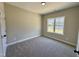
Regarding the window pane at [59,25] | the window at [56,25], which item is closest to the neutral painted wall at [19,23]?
the window at [56,25]

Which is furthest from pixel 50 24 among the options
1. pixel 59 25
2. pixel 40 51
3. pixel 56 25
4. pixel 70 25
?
pixel 40 51

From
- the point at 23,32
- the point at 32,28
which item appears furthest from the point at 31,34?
the point at 23,32

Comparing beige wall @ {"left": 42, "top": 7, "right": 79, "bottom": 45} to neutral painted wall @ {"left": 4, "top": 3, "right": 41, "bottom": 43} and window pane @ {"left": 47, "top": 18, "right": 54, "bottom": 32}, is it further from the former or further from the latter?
neutral painted wall @ {"left": 4, "top": 3, "right": 41, "bottom": 43}

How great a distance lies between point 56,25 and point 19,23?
2.56 m

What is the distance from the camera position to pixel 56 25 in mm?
5199

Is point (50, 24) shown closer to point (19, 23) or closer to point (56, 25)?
point (56, 25)

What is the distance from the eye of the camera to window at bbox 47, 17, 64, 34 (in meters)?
4.68

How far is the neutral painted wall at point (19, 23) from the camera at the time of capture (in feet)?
12.1

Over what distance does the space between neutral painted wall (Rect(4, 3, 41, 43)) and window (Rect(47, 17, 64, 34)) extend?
41.8 inches

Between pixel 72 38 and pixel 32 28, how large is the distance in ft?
9.40

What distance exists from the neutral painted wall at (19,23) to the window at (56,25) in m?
1.06

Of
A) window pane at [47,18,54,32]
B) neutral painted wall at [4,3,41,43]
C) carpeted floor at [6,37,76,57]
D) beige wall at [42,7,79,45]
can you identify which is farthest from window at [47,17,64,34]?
carpeted floor at [6,37,76,57]

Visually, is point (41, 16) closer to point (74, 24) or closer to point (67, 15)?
point (67, 15)

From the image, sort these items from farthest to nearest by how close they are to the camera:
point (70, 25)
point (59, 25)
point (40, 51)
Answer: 1. point (59, 25)
2. point (70, 25)
3. point (40, 51)
